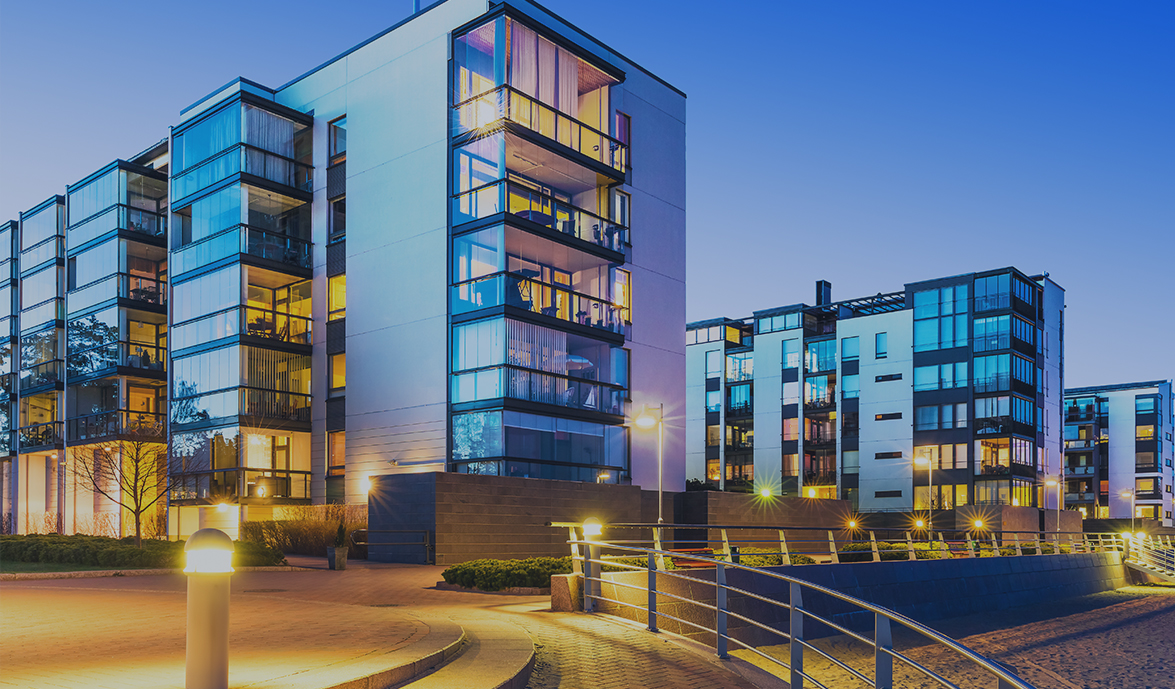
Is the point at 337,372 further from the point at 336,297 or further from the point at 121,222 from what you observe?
the point at 121,222

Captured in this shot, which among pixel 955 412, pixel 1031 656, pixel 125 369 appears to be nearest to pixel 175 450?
pixel 125 369

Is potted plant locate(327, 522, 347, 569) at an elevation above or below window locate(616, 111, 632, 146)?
below

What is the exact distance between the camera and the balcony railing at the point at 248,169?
1388 inches

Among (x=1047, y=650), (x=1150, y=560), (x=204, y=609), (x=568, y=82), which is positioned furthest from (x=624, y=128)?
(x=204, y=609)

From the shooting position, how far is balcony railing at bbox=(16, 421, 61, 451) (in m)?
43.1

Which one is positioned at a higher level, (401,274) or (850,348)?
(401,274)

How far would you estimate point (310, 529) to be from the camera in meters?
29.5

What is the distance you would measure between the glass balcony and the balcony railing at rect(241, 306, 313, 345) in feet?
6.45

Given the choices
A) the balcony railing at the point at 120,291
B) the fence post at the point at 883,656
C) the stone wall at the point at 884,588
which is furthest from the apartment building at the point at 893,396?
the fence post at the point at 883,656

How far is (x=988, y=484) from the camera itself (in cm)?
6512

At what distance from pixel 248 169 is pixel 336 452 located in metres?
10.7

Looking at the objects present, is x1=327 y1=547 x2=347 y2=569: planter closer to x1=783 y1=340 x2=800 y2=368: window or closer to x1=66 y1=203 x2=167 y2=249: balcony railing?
x1=66 y1=203 x2=167 y2=249: balcony railing

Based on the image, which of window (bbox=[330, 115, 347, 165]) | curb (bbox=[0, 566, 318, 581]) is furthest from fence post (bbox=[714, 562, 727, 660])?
window (bbox=[330, 115, 347, 165])

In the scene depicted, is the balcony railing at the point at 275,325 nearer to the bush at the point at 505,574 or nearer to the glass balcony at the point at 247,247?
the glass balcony at the point at 247,247
